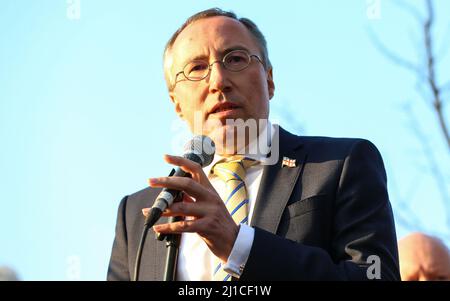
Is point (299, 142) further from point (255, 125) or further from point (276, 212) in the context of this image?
point (276, 212)

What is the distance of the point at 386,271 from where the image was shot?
3.67 metres

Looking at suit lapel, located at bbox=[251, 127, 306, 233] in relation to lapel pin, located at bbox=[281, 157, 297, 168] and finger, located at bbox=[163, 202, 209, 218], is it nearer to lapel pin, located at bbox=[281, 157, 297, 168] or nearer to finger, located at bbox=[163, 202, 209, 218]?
lapel pin, located at bbox=[281, 157, 297, 168]

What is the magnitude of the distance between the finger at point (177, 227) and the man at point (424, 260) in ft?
8.13

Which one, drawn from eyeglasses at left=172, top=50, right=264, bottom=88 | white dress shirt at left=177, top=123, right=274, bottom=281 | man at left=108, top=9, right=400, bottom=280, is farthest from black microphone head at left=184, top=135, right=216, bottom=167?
eyeglasses at left=172, top=50, right=264, bottom=88

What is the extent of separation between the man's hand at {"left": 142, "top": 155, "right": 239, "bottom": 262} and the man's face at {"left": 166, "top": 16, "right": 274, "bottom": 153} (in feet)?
3.29

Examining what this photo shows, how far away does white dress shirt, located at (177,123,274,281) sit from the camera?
136 inches

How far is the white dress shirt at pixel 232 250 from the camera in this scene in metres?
3.44

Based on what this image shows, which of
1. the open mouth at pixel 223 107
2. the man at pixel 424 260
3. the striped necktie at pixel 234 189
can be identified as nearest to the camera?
the striped necktie at pixel 234 189

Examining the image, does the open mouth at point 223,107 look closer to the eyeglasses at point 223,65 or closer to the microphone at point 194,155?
the eyeglasses at point 223,65

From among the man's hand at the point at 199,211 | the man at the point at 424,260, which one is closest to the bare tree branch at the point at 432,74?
the man at the point at 424,260

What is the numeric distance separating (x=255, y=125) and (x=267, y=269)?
44.4 inches
